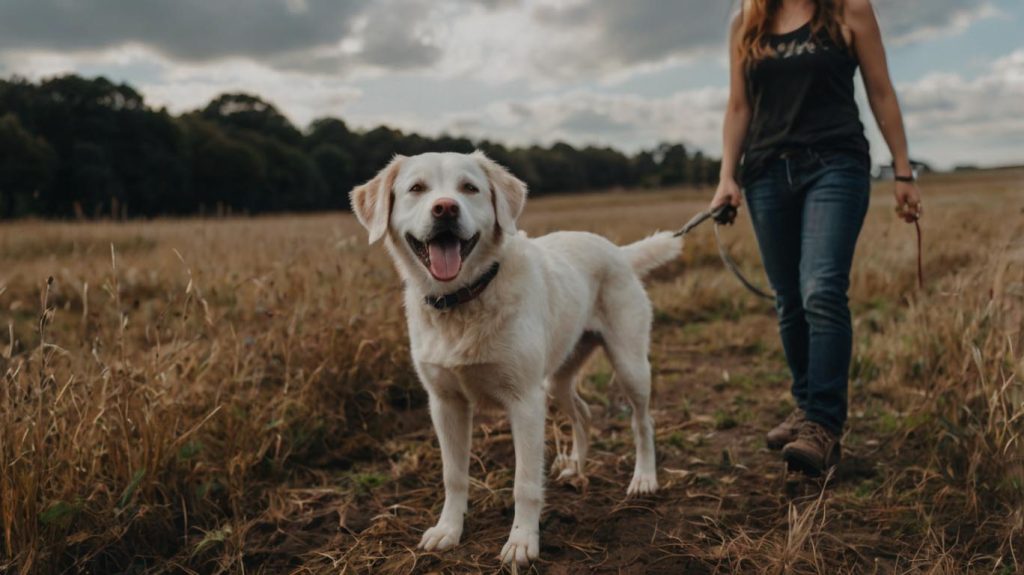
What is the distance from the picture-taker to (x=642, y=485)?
329 centimetres

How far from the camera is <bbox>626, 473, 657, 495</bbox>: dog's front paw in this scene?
3273 mm

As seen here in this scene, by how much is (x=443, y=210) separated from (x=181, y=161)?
4588 cm

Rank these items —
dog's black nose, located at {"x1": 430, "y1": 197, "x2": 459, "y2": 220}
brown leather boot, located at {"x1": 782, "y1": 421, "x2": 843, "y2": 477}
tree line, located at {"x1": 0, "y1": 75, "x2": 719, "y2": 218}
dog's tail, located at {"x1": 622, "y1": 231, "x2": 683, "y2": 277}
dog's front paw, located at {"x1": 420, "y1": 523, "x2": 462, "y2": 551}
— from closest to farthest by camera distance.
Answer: dog's black nose, located at {"x1": 430, "y1": 197, "x2": 459, "y2": 220}, dog's front paw, located at {"x1": 420, "y1": 523, "x2": 462, "y2": 551}, brown leather boot, located at {"x1": 782, "y1": 421, "x2": 843, "y2": 477}, dog's tail, located at {"x1": 622, "y1": 231, "x2": 683, "y2": 277}, tree line, located at {"x1": 0, "y1": 75, "x2": 719, "y2": 218}

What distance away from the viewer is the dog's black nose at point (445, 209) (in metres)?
2.54

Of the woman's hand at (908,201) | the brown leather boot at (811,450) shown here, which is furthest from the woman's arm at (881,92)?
the brown leather boot at (811,450)

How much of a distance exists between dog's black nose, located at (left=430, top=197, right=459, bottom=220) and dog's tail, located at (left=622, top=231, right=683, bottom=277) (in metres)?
1.50

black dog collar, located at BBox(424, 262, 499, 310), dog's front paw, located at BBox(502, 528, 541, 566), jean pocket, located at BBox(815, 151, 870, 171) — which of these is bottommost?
dog's front paw, located at BBox(502, 528, 541, 566)

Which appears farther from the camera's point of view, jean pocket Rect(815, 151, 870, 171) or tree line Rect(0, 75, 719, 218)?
tree line Rect(0, 75, 719, 218)

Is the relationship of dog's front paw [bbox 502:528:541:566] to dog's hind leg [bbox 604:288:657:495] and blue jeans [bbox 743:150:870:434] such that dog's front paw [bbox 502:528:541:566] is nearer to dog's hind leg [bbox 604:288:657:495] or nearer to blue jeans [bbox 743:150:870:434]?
dog's hind leg [bbox 604:288:657:495]

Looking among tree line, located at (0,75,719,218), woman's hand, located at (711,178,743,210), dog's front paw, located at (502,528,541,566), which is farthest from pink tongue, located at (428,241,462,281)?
tree line, located at (0,75,719,218)

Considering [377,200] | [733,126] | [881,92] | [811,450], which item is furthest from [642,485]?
[881,92]

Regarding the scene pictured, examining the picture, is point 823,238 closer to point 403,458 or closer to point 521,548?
point 521,548

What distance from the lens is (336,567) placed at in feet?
8.82

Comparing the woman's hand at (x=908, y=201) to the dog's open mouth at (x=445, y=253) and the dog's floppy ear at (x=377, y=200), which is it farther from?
the dog's floppy ear at (x=377, y=200)
